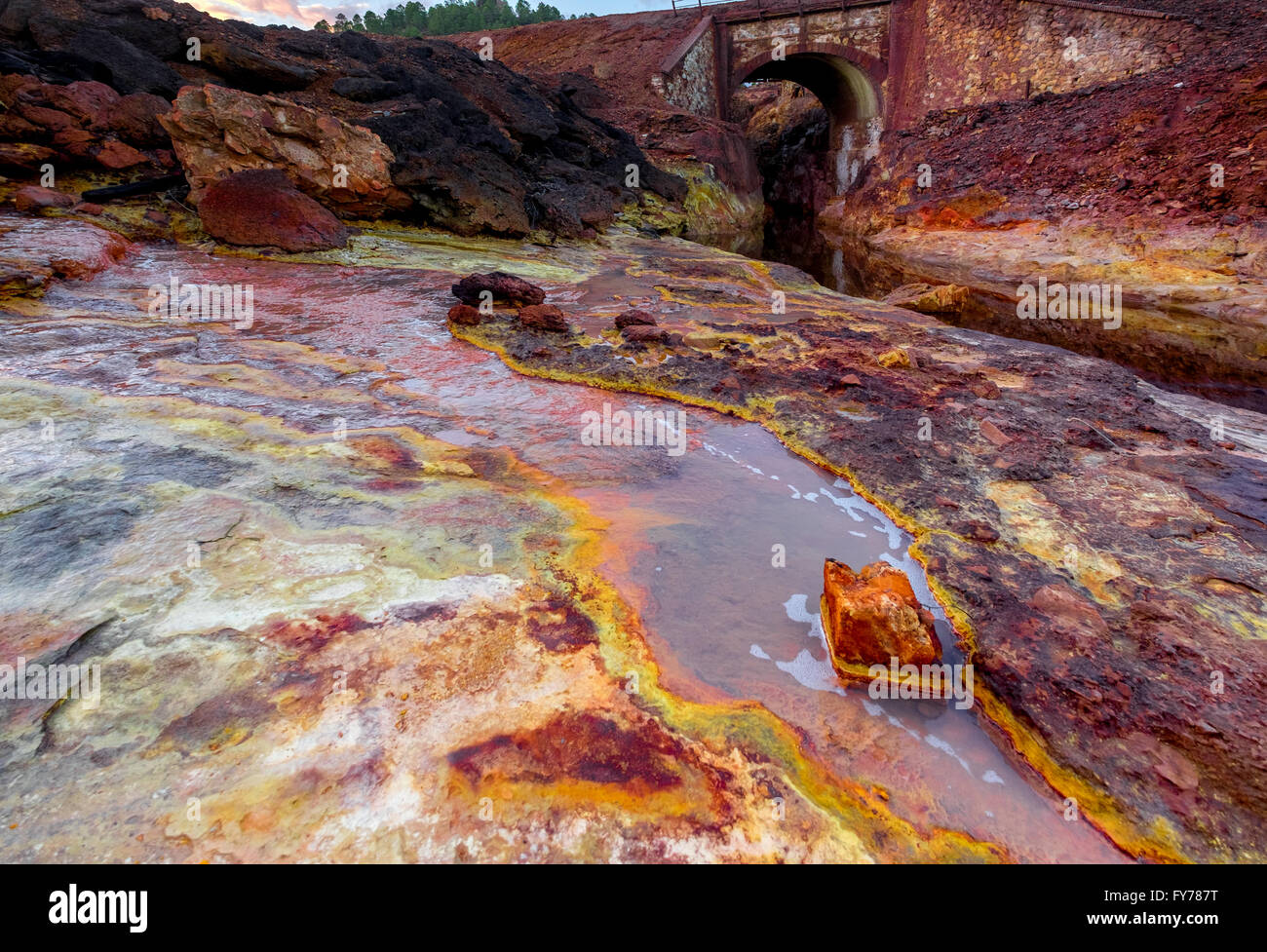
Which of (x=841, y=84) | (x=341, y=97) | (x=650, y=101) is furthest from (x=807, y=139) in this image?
(x=341, y=97)

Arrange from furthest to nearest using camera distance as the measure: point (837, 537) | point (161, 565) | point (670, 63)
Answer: point (670, 63), point (837, 537), point (161, 565)

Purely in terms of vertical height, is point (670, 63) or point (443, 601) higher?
point (670, 63)

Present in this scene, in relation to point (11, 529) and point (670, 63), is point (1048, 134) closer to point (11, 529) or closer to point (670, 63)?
point (670, 63)

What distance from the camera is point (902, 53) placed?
20.0m

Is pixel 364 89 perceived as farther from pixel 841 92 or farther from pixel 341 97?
pixel 841 92

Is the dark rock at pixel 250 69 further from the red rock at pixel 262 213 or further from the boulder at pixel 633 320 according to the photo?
the boulder at pixel 633 320

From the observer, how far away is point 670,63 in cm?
2175

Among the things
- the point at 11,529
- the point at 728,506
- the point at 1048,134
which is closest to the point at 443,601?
the point at 728,506

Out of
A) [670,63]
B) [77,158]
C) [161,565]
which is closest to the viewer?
[161,565]

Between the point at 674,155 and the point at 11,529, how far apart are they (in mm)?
20199

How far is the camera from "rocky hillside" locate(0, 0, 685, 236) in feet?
31.0

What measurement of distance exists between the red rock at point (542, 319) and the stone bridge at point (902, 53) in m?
15.7

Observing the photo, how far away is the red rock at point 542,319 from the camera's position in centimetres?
636

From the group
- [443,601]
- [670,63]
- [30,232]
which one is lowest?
[443,601]
